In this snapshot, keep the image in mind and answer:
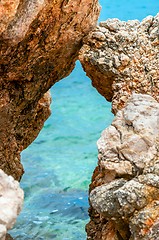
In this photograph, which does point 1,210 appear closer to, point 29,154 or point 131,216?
point 131,216

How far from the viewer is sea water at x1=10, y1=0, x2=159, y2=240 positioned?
6.45 metres

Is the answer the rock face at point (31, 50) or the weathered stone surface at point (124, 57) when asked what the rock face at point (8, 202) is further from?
the weathered stone surface at point (124, 57)

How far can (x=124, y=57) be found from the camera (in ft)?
12.2

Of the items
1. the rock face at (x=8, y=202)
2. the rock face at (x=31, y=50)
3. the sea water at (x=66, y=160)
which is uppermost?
the rock face at (x=31, y=50)

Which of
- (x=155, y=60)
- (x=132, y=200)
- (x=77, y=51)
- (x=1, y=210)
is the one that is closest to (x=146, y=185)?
(x=132, y=200)

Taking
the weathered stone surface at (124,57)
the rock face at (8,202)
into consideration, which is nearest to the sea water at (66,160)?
the weathered stone surface at (124,57)

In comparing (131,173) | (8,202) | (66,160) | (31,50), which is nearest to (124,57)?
(31,50)

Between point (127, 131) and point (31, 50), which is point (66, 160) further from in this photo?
point (127, 131)

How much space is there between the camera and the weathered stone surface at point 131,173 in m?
2.88

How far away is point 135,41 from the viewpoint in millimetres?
3756

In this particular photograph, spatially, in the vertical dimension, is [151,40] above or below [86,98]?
above

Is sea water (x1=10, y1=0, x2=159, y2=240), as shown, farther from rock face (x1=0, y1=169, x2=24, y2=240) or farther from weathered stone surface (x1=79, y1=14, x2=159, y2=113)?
rock face (x1=0, y1=169, x2=24, y2=240)

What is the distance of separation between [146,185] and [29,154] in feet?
21.1

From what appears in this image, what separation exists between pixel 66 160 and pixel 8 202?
6.66 meters
